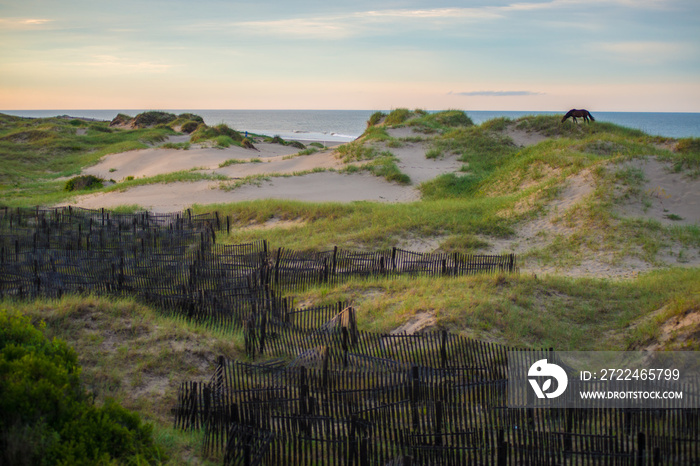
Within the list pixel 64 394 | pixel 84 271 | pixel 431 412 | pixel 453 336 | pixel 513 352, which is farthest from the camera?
pixel 84 271

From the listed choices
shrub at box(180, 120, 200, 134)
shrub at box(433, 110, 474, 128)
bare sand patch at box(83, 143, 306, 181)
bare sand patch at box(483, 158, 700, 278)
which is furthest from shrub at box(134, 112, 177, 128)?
bare sand patch at box(483, 158, 700, 278)

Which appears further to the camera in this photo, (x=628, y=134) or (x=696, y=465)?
(x=628, y=134)

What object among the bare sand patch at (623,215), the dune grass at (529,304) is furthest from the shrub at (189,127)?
the dune grass at (529,304)

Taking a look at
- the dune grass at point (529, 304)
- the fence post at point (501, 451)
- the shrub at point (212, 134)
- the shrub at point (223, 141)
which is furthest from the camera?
the shrub at point (212, 134)

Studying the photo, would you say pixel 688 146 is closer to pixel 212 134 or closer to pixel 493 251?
pixel 493 251

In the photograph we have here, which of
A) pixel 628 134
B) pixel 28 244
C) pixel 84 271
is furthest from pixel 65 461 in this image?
pixel 628 134

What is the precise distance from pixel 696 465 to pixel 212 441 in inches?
206

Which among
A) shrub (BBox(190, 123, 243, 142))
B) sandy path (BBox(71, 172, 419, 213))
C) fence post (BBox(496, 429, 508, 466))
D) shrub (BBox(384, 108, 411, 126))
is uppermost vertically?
shrub (BBox(384, 108, 411, 126))

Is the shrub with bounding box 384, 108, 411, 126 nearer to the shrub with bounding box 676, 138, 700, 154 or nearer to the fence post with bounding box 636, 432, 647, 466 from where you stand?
the shrub with bounding box 676, 138, 700, 154

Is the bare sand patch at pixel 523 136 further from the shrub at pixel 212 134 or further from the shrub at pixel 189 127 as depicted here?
the shrub at pixel 189 127

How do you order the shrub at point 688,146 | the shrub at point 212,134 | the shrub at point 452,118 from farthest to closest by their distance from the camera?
the shrub at point 212,134 → the shrub at point 452,118 → the shrub at point 688,146

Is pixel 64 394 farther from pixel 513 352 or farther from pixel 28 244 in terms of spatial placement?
pixel 28 244

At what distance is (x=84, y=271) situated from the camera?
1184cm

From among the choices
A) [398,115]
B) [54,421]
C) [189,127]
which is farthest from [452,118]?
[54,421]
